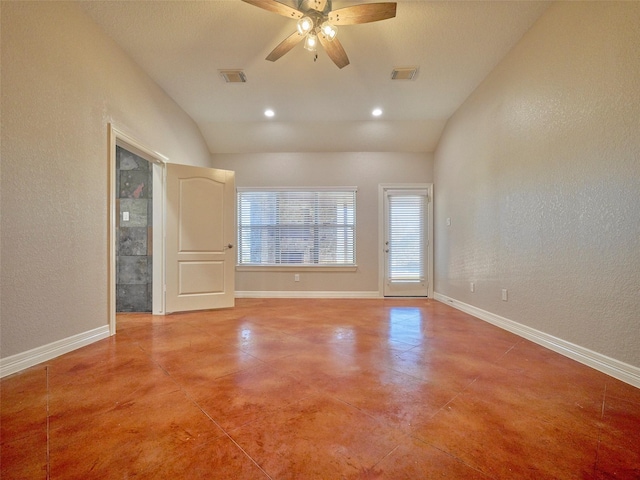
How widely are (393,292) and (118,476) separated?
4251mm

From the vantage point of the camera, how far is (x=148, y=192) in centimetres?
353

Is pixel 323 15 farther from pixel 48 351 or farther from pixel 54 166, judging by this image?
pixel 48 351

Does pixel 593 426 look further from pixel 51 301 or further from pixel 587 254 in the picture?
pixel 51 301

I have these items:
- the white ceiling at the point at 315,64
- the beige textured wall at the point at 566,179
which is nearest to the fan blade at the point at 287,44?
the white ceiling at the point at 315,64

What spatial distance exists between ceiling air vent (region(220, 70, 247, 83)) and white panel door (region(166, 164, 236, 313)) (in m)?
1.19

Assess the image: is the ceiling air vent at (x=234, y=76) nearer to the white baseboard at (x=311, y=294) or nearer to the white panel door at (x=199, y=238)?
the white panel door at (x=199, y=238)

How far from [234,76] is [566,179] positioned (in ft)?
11.3

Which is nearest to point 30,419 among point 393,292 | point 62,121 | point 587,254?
point 62,121

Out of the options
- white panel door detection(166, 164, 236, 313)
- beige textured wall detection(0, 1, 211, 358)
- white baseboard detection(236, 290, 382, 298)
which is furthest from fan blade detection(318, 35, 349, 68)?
white baseboard detection(236, 290, 382, 298)

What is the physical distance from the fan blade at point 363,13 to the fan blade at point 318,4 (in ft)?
0.34

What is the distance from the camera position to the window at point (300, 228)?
4793 millimetres

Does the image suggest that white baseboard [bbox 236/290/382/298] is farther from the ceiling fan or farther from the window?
the ceiling fan

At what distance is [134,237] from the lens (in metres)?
3.50

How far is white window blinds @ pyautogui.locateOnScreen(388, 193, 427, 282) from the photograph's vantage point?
15.5 feet
